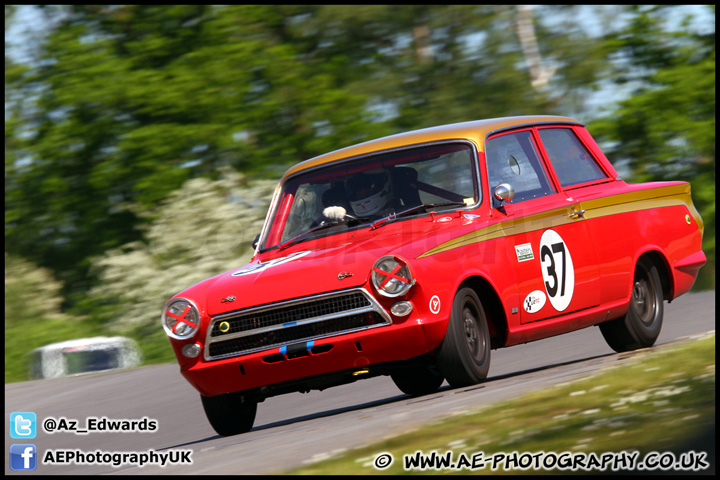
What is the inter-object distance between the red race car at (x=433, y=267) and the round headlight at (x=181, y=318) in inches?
0.4

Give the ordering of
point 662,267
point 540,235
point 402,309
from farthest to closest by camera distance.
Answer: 1. point 662,267
2. point 540,235
3. point 402,309

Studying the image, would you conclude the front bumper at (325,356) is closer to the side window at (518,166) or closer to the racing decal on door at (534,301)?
the racing decal on door at (534,301)

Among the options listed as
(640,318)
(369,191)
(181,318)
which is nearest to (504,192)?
(369,191)

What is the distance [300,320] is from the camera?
720 centimetres

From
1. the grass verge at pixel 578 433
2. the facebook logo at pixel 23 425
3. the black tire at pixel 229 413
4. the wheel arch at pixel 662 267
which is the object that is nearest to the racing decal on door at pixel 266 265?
the black tire at pixel 229 413

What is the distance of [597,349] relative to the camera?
10.2 m

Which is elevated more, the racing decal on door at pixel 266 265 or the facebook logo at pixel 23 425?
the racing decal on door at pixel 266 265

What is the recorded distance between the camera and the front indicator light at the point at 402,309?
709 cm

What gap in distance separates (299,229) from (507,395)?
246 cm

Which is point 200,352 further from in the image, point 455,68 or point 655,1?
point 655,1

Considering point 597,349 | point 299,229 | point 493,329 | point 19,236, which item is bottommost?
point 19,236

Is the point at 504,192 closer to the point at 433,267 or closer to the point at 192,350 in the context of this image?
the point at 433,267

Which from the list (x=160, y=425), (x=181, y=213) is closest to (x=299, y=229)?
(x=160, y=425)

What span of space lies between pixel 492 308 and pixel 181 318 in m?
2.14
